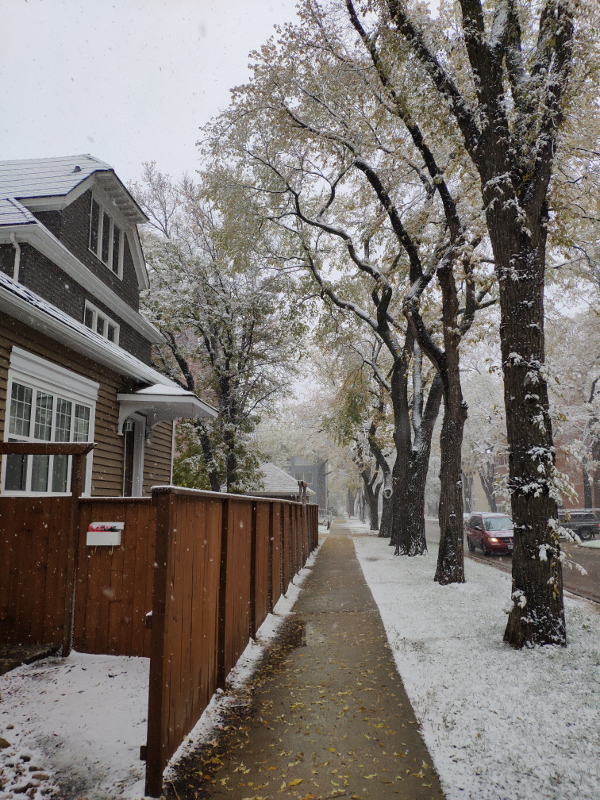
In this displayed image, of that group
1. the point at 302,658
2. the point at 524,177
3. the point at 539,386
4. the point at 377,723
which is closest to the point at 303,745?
the point at 377,723

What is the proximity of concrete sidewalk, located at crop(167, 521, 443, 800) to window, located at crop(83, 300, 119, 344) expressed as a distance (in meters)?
8.66

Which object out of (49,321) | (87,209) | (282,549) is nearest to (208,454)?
(87,209)

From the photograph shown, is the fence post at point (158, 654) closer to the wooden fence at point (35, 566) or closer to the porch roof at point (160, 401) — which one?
the wooden fence at point (35, 566)

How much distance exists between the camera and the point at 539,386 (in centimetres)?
601

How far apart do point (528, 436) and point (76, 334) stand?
646 cm

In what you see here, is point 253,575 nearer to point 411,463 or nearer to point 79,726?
point 79,726

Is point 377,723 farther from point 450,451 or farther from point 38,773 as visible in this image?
point 450,451

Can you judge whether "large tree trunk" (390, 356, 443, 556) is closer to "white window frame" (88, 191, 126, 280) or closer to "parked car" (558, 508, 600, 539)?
"white window frame" (88, 191, 126, 280)

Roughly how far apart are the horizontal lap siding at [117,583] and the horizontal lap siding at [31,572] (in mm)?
171

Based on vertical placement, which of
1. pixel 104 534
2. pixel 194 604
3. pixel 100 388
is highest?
pixel 100 388

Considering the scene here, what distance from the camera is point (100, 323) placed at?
13242mm

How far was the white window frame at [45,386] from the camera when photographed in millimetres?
7961

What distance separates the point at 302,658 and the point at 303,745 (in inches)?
83.8

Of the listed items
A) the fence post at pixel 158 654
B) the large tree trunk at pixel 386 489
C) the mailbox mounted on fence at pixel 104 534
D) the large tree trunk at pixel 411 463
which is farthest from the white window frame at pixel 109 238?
the large tree trunk at pixel 386 489
